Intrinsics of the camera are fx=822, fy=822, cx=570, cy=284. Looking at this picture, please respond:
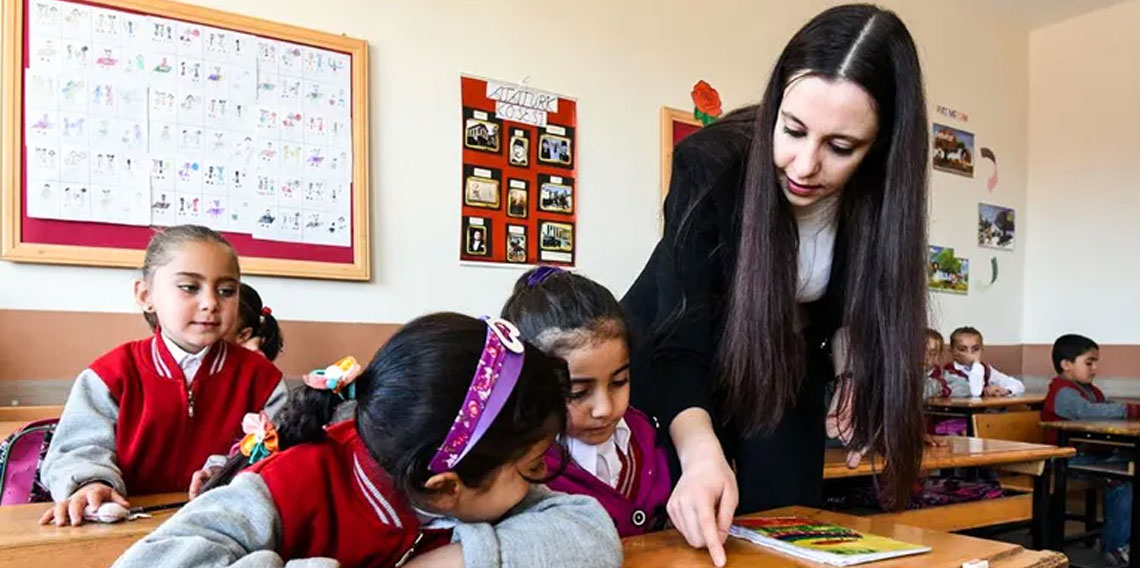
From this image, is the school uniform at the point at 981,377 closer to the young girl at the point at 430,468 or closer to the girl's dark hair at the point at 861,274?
the girl's dark hair at the point at 861,274

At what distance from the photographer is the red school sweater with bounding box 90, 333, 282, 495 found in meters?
1.55

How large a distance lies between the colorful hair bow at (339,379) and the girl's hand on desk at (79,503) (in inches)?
21.0

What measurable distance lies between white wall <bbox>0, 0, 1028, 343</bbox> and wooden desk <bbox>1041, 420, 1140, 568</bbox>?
861mm

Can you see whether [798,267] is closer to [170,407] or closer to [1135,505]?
[170,407]

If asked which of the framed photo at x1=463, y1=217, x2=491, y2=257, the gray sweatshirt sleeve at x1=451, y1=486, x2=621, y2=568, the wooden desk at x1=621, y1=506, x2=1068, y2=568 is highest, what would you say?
the framed photo at x1=463, y1=217, x2=491, y2=257

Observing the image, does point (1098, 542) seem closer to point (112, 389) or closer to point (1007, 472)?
point (1007, 472)

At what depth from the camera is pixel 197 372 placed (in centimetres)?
166

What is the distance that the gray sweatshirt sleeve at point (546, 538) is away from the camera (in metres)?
0.74

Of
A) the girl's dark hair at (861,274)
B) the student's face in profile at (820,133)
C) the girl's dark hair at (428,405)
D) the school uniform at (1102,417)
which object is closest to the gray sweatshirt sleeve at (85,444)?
the girl's dark hair at (428,405)

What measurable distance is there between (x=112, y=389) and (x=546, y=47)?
212 cm

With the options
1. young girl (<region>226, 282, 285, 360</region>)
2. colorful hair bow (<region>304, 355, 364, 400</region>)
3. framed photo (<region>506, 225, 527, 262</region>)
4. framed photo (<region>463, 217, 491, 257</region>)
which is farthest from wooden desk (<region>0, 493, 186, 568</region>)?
framed photo (<region>506, 225, 527, 262</region>)

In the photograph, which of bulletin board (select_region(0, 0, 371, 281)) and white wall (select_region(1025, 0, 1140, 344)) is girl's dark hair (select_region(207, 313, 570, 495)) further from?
white wall (select_region(1025, 0, 1140, 344))

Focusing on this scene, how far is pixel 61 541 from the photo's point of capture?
0.96 m

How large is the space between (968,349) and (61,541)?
449cm
